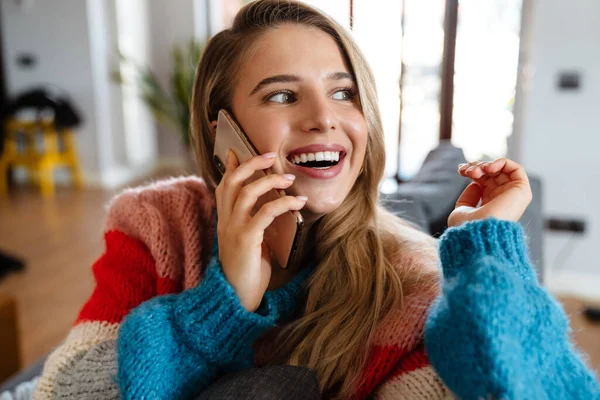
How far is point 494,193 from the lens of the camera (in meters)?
0.86

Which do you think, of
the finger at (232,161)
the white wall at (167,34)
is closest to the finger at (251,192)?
the finger at (232,161)

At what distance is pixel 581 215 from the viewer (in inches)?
113

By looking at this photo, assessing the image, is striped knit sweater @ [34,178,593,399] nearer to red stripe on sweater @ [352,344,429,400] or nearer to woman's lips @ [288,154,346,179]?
red stripe on sweater @ [352,344,429,400]

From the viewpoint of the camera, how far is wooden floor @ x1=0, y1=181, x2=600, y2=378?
8.20 ft

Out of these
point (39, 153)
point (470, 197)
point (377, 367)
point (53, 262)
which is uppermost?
point (470, 197)

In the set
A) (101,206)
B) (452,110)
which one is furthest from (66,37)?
(452,110)

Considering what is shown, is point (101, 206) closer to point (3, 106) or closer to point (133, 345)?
point (3, 106)

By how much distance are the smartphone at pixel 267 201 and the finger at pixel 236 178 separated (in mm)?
37

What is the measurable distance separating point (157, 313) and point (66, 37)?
473 centimetres

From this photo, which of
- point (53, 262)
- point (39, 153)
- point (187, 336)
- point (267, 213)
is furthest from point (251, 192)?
point (39, 153)

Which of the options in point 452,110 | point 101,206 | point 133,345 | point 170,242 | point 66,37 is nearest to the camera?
point 133,345

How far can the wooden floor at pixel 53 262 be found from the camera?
8.20ft

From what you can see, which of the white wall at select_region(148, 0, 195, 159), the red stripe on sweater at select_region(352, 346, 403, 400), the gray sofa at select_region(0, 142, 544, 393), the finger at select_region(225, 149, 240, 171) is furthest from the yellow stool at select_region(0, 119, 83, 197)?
the red stripe on sweater at select_region(352, 346, 403, 400)

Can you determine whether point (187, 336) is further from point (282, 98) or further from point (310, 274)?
point (282, 98)
